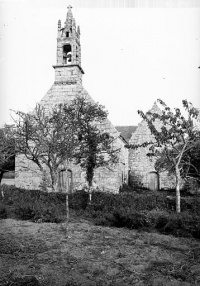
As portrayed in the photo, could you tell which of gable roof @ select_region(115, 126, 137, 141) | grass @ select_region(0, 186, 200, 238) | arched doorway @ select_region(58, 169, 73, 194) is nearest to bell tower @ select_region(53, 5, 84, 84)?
arched doorway @ select_region(58, 169, 73, 194)

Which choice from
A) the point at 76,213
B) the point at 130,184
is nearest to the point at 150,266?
the point at 76,213

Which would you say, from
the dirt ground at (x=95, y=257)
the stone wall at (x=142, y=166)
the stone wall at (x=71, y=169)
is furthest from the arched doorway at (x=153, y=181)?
the dirt ground at (x=95, y=257)

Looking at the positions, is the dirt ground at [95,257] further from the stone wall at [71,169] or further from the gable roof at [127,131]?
the gable roof at [127,131]

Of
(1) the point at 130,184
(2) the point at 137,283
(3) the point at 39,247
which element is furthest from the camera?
(1) the point at 130,184

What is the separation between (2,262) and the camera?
21.3ft

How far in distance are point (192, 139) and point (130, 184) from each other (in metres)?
11.4

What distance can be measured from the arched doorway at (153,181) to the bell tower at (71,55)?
1037cm

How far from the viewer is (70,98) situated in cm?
2033

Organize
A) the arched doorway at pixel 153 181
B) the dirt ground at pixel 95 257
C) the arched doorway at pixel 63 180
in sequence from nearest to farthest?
the dirt ground at pixel 95 257
the arched doorway at pixel 63 180
the arched doorway at pixel 153 181

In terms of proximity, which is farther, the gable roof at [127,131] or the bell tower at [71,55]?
the gable roof at [127,131]

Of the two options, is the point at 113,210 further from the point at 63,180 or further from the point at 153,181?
the point at 153,181

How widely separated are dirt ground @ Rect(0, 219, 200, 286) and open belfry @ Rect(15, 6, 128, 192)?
8410 millimetres

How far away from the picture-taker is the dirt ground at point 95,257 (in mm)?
5717

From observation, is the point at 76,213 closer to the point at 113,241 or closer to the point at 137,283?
the point at 113,241
